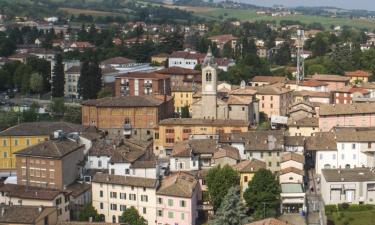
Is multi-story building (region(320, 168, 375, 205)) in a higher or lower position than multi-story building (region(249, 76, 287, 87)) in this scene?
lower

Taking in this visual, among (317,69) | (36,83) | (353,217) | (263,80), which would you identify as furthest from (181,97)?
(353,217)

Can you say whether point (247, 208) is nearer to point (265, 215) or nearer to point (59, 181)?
point (265, 215)

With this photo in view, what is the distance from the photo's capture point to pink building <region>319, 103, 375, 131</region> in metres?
43.9

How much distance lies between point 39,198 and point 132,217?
4346 mm

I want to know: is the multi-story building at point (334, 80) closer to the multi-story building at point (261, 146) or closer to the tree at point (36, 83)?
the multi-story building at point (261, 146)

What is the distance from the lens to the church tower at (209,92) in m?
45.9

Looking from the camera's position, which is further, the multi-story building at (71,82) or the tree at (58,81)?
the multi-story building at (71,82)

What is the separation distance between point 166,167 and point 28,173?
7.20 metres

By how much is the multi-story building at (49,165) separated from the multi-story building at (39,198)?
1.48 m

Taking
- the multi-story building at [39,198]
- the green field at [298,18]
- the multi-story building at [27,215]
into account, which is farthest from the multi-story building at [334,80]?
the green field at [298,18]

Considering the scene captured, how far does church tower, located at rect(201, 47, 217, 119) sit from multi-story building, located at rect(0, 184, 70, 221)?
15799 millimetres

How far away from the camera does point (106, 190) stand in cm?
3291

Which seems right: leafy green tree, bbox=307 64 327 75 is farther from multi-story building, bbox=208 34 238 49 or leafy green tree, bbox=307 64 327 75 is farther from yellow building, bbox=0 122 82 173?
yellow building, bbox=0 122 82 173

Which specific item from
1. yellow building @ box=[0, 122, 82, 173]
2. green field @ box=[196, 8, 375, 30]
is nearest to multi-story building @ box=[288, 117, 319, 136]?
yellow building @ box=[0, 122, 82, 173]
